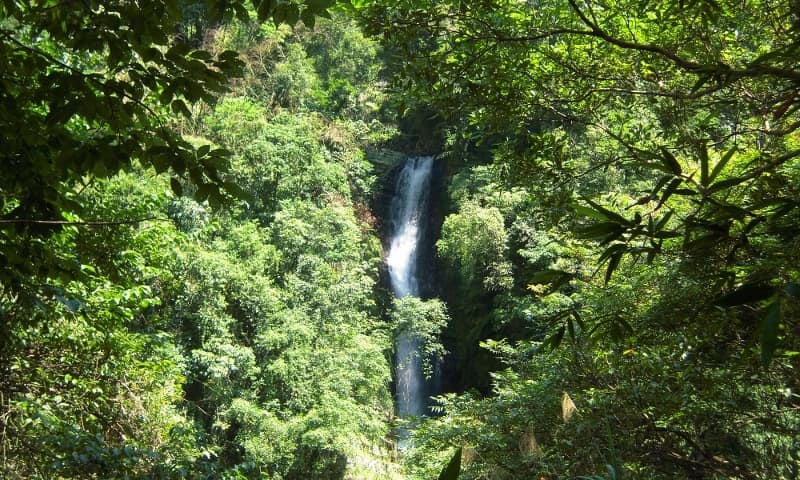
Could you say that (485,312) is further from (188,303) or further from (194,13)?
(194,13)

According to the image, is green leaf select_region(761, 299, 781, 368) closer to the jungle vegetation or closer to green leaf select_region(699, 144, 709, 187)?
the jungle vegetation

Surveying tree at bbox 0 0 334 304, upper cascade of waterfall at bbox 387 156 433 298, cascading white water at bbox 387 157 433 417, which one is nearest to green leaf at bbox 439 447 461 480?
tree at bbox 0 0 334 304

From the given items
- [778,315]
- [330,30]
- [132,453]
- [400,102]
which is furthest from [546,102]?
[330,30]

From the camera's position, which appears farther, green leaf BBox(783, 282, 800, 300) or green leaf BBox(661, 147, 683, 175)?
green leaf BBox(661, 147, 683, 175)

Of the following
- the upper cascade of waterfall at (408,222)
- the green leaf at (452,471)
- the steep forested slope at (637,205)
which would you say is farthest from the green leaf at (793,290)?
the upper cascade of waterfall at (408,222)

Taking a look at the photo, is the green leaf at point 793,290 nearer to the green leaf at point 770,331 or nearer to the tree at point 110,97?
the green leaf at point 770,331

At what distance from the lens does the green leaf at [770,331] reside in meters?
0.71

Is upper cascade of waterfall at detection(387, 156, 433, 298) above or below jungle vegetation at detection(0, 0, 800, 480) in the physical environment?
above

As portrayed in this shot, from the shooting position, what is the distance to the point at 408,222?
18.2 m

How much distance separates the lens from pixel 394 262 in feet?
57.3

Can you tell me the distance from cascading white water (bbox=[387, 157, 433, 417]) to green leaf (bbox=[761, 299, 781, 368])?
1345 cm

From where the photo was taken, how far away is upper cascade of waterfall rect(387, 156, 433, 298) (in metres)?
17.1

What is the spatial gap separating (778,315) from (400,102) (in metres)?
2.31

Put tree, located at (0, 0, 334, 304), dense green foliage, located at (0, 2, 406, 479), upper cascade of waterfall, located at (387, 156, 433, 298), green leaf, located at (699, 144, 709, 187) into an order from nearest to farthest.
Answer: green leaf, located at (699, 144, 709, 187), tree, located at (0, 0, 334, 304), dense green foliage, located at (0, 2, 406, 479), upper cascade of waterfall, located at (387, 156, 433, 298)
